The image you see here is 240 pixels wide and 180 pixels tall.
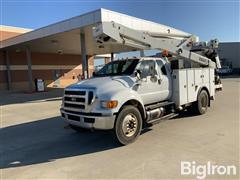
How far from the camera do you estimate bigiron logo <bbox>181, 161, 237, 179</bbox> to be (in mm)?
4555

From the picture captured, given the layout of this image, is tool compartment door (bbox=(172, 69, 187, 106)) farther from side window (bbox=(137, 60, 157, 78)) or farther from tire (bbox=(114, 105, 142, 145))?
tire (bbox=(114, 105, 142, 145))

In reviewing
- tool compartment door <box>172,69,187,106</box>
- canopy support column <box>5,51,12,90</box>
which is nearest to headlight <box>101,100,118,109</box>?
tool compartment door <box>172,69,187,106</box>

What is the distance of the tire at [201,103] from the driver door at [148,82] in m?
2.29

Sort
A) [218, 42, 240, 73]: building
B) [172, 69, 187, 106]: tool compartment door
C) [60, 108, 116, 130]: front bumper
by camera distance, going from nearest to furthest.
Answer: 1. [60, 108, 116, 130]: front bumper
2. [172, 69, 187, 106]: tool compartment door
3. [218, 42, 240, 73]: building

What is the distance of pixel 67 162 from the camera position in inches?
214

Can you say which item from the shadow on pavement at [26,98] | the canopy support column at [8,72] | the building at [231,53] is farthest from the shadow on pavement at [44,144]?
the building at [231,53]

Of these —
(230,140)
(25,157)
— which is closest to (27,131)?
(25,157)

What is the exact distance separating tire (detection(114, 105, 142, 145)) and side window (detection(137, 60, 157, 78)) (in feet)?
4.15

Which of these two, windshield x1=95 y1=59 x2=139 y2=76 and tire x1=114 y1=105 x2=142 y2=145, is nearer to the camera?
tire x1=114 y1=105 x2=142 y2=145

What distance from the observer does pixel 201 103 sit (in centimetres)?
958

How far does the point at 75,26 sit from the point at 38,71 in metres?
17.0

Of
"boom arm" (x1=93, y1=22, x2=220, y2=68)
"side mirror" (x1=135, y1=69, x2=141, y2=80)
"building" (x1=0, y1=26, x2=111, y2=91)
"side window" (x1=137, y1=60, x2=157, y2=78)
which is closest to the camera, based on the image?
"side mirror" (x1=135, y1=69, x2=141, y2=80)

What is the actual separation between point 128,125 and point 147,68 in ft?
6.50

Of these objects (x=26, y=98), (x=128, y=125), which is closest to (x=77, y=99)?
(x=128, y=125)
